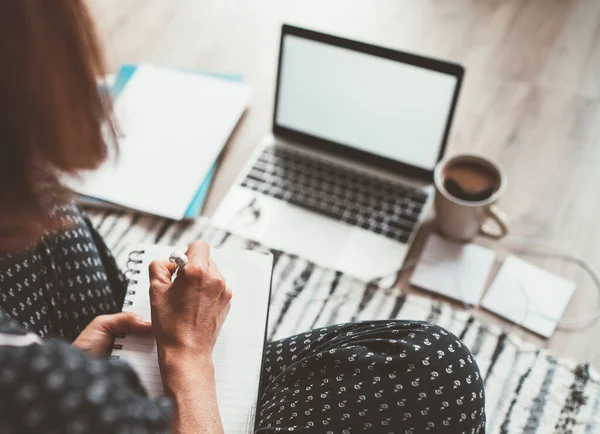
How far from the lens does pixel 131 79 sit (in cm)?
139

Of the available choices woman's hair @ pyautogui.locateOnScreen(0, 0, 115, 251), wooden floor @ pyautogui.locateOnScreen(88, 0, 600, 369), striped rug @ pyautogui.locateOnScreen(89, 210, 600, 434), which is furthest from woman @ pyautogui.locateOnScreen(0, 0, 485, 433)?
wooden floor @ pyautogui.locateOnScreen(88, 0, 600, 369)

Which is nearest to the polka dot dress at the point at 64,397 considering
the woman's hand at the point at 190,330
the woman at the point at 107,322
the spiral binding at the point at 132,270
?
the woman at the point at 107,322

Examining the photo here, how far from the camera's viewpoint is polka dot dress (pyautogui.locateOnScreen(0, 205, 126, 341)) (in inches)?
29.4

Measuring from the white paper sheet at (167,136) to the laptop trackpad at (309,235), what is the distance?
0.09m

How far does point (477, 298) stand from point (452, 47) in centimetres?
62

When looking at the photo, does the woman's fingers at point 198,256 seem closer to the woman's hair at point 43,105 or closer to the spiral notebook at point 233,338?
the spiral notebook at point 233,338

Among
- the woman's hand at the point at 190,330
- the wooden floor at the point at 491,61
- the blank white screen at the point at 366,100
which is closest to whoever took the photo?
the woman's hand at the point at 190,330

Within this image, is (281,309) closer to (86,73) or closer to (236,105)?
(236,105)

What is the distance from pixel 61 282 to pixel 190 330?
19 cm

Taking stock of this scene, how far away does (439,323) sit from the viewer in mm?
Answer: 1116

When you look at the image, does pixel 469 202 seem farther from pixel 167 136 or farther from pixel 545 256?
pixel 167 136

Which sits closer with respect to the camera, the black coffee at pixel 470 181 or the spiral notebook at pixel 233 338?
the spiral notebook at pixel 233 338

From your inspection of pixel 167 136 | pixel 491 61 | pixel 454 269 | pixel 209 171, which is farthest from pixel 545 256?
pixel 167 136

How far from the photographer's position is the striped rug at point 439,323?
1.03 meters
